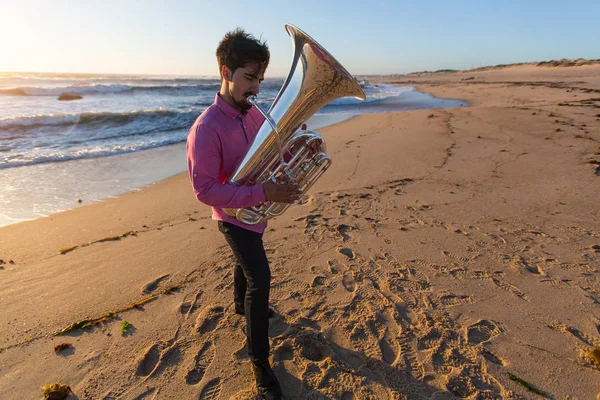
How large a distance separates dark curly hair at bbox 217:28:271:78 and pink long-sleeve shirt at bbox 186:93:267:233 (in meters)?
0.22

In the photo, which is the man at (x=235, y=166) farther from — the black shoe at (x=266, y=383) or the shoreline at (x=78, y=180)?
the shoreline at (x=78, y=180)

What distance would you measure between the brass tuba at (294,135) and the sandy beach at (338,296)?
1.08 meters

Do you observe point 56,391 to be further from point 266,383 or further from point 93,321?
point 266,383

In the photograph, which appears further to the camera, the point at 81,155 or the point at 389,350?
the point at 81,155

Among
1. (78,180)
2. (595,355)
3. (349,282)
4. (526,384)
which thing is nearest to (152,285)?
(349,282)

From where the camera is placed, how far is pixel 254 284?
203 centimetres

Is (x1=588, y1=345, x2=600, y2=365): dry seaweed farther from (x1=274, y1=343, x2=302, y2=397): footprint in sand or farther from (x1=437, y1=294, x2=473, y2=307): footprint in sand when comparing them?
(x1=274, y1=343, x2=302, y2=397): footprint in sand

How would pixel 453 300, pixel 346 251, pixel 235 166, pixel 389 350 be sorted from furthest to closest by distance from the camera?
1. pixel 346 251
2. pixel 453 300
3. pixel 389 350
4. pixel 235 166

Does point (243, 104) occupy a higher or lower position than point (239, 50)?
lower

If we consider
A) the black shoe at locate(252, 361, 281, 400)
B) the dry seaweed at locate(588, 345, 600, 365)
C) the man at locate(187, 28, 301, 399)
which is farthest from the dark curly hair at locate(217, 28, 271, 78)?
the dry seaweed at locate(588, 345, 600, 365)

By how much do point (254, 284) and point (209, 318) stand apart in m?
0.89

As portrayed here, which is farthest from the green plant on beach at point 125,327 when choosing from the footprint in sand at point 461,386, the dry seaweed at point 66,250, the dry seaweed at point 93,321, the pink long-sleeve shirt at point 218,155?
the footprint in sand at point 461,386

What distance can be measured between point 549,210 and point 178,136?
9.58 meters

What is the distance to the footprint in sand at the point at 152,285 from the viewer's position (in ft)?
9.96
